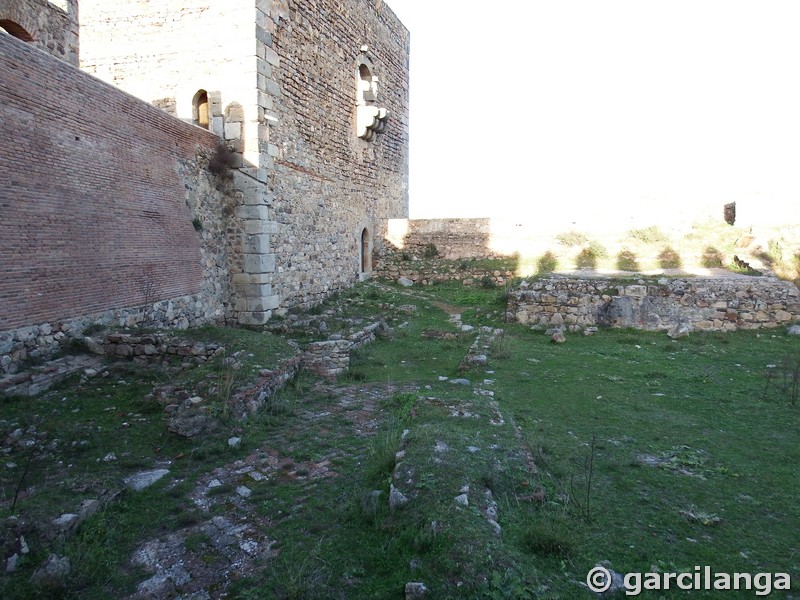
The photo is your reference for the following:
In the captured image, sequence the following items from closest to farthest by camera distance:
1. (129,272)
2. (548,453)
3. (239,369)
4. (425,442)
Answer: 1. (425,442)
2. (548,453)
3. (239,369)
4. (129,272)

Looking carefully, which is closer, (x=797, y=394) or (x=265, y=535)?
(x=265, y=535)

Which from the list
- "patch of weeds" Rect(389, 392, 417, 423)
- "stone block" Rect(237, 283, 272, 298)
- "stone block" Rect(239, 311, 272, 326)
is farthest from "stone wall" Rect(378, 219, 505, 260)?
"patch of weeds" Rect(389, 392, 417, 423)

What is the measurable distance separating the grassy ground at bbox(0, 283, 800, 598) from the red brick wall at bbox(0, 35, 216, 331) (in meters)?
1.49

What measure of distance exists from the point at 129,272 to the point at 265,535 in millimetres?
5982

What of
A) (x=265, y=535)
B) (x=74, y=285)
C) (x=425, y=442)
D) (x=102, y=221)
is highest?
(x=102, y=221)

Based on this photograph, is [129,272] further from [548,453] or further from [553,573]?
[553,573]

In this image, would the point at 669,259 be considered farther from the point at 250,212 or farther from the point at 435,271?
the point at 250,212

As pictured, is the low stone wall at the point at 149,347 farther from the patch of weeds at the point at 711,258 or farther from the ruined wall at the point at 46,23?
the patch of weeds at the point at 711,258

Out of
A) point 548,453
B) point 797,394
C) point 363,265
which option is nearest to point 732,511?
point 548,453

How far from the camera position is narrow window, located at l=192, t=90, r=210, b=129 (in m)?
11.5

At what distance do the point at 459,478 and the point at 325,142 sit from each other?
1178cm

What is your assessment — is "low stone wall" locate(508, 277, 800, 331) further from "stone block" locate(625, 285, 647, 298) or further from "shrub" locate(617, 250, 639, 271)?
"shrub" locate(617, 250, 639, 271)

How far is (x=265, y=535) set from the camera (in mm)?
3857

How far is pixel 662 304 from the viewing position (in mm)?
12148
